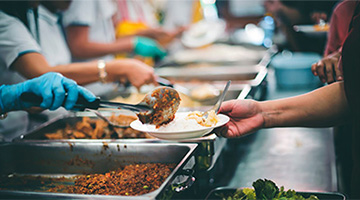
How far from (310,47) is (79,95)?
2.83 m

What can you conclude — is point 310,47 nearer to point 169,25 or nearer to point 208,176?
point 208,176

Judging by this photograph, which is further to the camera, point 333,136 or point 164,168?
point 333,136

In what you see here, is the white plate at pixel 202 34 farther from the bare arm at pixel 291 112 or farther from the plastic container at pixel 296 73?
the bare arm at pixel 291 112

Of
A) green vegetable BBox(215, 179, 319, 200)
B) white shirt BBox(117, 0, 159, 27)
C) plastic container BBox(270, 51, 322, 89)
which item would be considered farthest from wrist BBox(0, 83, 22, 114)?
white shirt BBox(117, 0, 159, 27)

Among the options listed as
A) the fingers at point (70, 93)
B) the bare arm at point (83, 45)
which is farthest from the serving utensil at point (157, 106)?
the bare arm at point (83, 45)

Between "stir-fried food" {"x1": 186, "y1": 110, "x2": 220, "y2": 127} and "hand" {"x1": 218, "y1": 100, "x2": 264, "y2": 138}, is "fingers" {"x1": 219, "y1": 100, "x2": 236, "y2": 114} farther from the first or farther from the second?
"stir-fried food" {"x1": 186, "y1": 110, "x2": 220, "y2": 127}

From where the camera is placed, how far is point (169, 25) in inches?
288

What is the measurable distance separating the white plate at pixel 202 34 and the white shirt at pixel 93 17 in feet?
3.60

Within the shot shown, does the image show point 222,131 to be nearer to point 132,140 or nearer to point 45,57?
point 132,140

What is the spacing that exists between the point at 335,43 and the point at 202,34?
2214 millimetres

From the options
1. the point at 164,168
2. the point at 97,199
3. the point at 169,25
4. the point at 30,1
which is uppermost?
the point at 30,1

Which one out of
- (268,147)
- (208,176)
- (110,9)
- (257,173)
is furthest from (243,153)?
(110,9)

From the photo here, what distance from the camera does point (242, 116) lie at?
4.70 feet

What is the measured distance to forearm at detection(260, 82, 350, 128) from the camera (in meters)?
1.38
